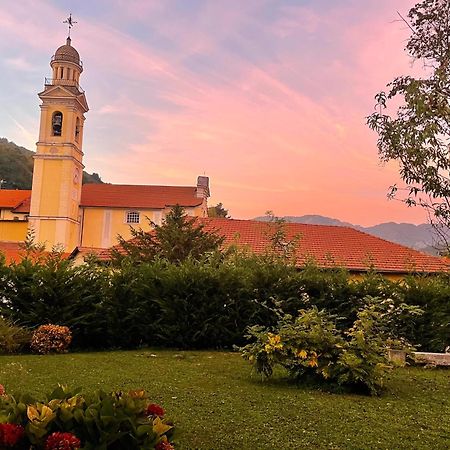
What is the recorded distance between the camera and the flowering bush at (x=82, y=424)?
291cm

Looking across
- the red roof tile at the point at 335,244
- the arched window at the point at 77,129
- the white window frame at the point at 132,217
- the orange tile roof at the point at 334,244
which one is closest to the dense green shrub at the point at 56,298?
the orange tile roof at the point at 334,244

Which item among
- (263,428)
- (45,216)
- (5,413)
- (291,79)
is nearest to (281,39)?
(291,79)

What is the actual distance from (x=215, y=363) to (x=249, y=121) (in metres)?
9.46

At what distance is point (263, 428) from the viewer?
5418 mm

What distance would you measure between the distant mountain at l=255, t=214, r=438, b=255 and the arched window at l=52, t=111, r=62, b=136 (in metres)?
23.3

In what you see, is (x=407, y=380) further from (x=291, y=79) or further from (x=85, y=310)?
(x=291, y=79)

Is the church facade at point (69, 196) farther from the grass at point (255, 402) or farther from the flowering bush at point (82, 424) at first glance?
Answer: the flowering bush at point (82, 424)

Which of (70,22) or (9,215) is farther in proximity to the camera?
(70,22)

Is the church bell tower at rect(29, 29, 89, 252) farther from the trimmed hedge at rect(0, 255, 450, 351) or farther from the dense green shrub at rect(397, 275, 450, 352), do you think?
the dense green shrub at rect(397, 275, 450, 352)

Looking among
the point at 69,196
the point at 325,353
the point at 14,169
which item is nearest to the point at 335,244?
the point at 325,353

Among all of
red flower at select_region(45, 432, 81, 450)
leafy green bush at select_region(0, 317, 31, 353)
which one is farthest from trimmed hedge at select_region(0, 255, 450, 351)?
red flower at select_region(45, 432, 81, 450)

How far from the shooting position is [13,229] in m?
50.6

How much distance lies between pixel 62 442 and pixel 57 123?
157ft

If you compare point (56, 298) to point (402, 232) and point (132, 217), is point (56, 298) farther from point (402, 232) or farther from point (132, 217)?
point (402, 232)
